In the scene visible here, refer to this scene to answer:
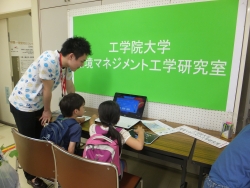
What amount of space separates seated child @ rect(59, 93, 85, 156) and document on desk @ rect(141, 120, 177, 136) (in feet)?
1.96

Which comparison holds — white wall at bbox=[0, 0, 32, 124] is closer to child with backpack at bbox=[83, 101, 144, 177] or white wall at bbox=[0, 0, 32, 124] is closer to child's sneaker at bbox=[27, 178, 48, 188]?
child's sneaker at bbox=[27, 178, 48, 188]

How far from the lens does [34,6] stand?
7.77 ft

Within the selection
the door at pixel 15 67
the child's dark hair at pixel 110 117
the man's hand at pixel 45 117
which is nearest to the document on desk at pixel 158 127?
the child's dark hair at pixel 110 117

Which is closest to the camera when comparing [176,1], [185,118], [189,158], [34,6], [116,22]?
[189,158]

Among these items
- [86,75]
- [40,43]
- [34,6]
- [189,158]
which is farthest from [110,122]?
[34,6]

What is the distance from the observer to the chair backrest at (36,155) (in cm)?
119

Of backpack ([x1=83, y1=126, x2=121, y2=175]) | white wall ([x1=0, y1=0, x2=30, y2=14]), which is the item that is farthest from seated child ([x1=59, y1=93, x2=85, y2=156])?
white wall ([x1=0, y1=0, x2=30, y2=14])

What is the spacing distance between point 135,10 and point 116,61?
55cm

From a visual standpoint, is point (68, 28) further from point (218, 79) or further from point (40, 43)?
point (218, 79)

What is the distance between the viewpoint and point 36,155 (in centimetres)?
123

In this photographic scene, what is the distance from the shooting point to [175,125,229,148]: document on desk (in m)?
1.27

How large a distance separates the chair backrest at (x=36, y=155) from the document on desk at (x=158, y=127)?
2.65 feet

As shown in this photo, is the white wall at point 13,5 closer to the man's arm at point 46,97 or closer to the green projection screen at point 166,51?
the green projection screen at point 166,51

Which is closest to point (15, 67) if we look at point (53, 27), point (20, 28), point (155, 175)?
point (20, 28)
